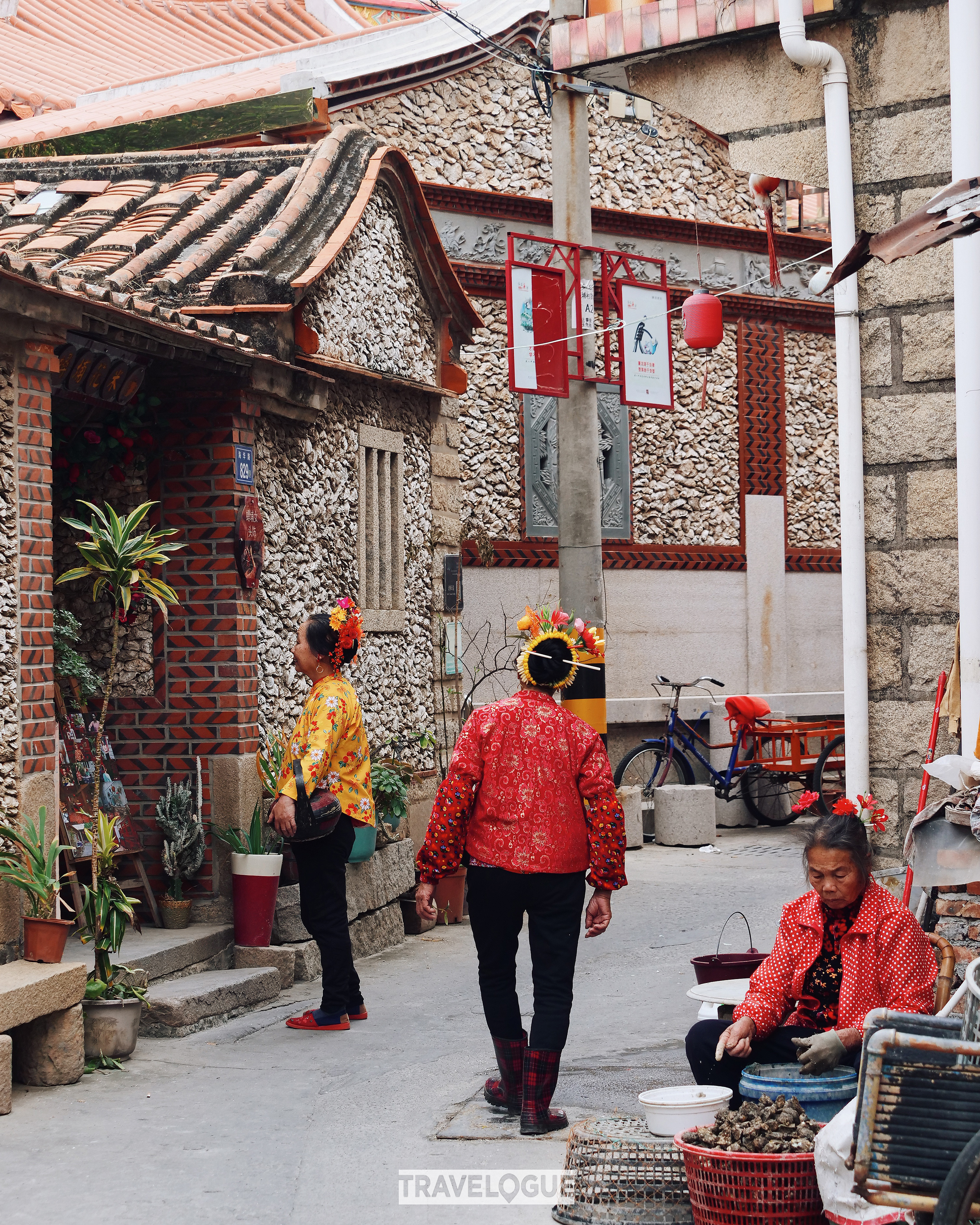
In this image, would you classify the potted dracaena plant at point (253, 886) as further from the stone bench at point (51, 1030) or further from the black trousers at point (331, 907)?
the stone bench at point (51, 1030)

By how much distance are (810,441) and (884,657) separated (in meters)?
11.8

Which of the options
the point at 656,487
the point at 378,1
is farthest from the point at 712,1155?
the point at 378,1

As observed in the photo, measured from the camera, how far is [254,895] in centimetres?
818

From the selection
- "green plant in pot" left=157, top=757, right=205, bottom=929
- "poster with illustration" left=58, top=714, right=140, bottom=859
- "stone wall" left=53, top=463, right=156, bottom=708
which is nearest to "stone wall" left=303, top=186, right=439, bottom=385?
"stone wall" left=53, top=463, right=156, bottom=708

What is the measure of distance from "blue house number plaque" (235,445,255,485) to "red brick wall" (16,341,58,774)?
1.63 meters

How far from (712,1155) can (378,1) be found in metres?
17.8

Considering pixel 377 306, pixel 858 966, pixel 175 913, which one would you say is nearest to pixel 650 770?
pixel 377 306

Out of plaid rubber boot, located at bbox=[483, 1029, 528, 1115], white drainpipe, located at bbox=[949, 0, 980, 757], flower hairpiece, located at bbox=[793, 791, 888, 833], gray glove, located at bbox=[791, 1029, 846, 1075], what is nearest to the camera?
gray glove, located at bbox=[791, 1029, 846, 1075]

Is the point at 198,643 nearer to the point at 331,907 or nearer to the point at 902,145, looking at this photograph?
the point at 331,907

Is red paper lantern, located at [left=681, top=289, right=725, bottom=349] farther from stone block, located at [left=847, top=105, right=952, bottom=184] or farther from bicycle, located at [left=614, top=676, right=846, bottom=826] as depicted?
stone block, located at [left=847, top=105, right=952, bottom=184]

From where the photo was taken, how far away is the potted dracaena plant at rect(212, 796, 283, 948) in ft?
26.8

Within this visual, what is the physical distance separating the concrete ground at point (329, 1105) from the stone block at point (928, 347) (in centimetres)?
178

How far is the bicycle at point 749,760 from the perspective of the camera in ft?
48.0

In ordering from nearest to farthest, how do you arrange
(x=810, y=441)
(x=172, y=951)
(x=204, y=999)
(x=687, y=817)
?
(x=204, y=999), (x=172, y=951), (x=687, y=817), (x=810, y=441)
